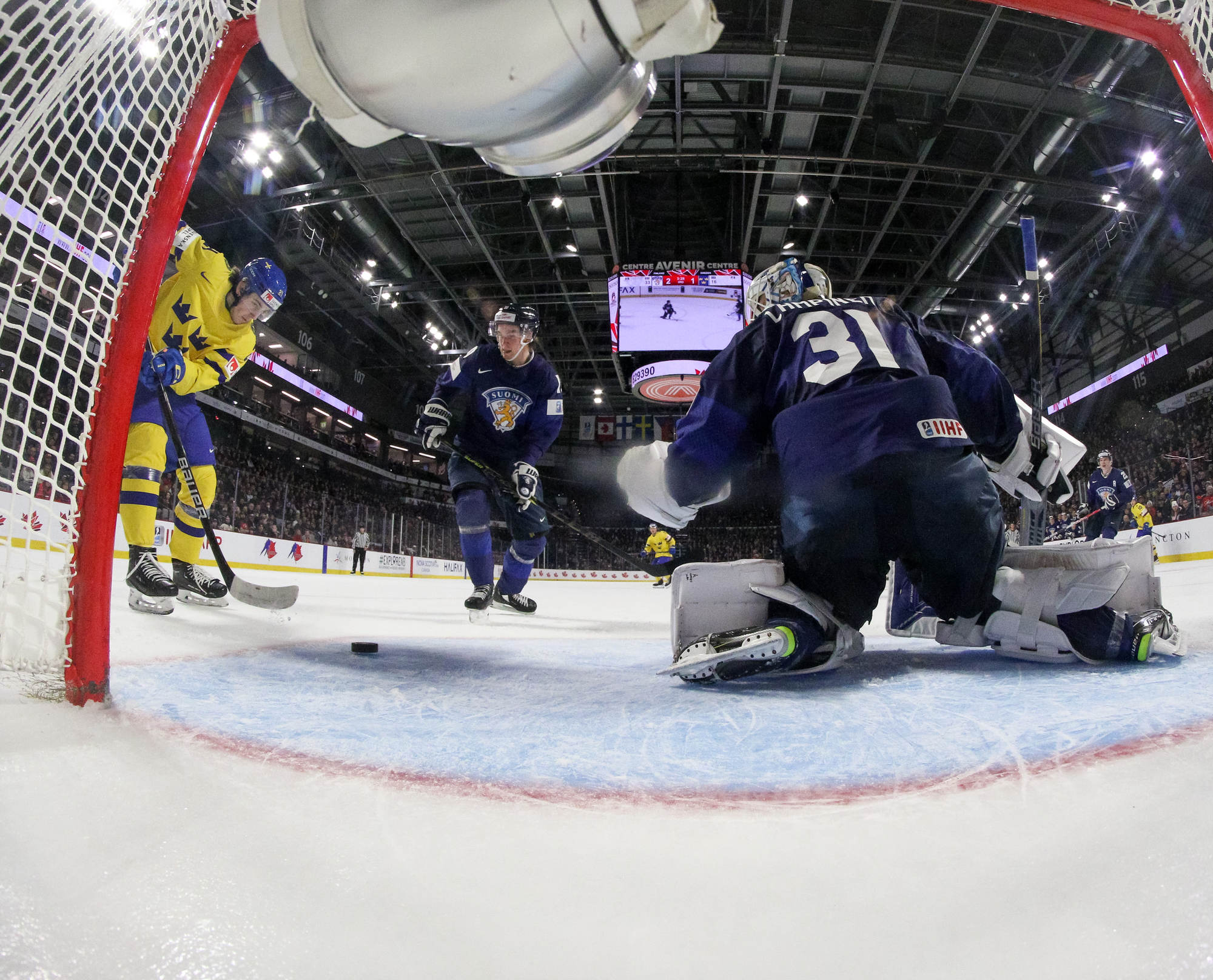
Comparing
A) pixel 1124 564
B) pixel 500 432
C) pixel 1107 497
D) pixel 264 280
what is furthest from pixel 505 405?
pixel 1107 497

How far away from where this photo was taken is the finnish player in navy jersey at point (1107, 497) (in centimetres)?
799

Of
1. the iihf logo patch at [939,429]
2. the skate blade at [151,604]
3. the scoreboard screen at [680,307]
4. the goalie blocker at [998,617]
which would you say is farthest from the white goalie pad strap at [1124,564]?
the scoreboard screen at [680,307]

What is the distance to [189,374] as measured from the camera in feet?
7.82

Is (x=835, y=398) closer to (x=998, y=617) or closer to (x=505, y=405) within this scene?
(x=998, y=617)

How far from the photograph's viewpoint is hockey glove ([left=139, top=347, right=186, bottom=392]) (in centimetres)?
227

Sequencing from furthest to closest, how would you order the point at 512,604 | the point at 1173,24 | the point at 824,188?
1. the point at 824,188
2. the point at 512,604
3. the point at 1173,24

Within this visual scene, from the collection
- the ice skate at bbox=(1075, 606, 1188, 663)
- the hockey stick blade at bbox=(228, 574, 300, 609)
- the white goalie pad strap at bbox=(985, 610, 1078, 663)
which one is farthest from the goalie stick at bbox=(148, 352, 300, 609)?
the ice skate at bbox=(1075, 606, 1188, 663)

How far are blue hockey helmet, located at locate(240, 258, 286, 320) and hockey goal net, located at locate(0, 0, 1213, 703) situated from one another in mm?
1460

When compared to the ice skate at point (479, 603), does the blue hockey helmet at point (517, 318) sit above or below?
A: above

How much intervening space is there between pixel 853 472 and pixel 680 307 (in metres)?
7.22

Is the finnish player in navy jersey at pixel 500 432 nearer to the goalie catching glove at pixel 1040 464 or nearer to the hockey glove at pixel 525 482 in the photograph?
the hockey glove at pixel 525 482

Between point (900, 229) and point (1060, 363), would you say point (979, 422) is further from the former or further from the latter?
point (1060, 363)

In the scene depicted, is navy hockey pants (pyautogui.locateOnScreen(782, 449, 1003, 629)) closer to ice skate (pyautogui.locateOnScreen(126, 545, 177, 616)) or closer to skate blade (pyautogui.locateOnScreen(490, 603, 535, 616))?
ice skate (pyautogui.locateOnScreen(126, 545, 177, 616))

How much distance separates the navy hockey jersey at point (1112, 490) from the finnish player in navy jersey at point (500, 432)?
7698mm
